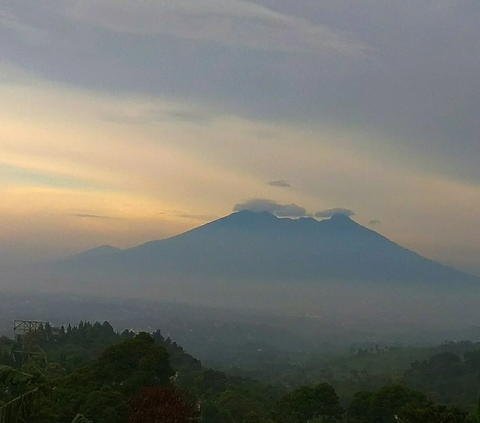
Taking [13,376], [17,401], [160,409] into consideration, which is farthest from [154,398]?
[17,401]

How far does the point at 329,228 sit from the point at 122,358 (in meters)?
175

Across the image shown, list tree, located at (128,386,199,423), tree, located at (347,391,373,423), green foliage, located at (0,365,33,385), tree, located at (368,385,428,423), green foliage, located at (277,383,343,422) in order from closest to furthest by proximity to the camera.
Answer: green foliage, located at (0,365,33,385) < tree, located at (128,386,199,423) < tree, located at (368,385,428,423) < tree, located at (347,391,373,423) < green foliage, located at (277,383,343,422)

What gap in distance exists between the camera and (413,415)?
11508 millimetres

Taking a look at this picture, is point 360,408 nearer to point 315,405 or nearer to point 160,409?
point 315,405

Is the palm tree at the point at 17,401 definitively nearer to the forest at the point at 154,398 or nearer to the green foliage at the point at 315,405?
the forest at the point at 154,398

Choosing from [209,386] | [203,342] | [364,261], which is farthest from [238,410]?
[364,261]

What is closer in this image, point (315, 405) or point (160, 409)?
point (160, 409)

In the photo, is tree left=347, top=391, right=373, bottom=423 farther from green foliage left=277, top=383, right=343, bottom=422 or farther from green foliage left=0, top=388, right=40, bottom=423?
green foliage left=0, top=388, right=40, bottom=423

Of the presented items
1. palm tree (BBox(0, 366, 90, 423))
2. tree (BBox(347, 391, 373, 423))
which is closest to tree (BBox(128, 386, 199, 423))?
palm tree (BBox(0, 366, 90, 423))

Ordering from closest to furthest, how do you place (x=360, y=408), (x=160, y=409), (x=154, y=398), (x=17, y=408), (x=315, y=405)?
(x=17, y=408), (x=160, y=409), (x=154, y=398), (x=360, y=408), (x=315, y=405)

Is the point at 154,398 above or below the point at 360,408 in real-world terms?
above

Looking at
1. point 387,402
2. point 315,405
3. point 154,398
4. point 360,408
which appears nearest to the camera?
point 154,398

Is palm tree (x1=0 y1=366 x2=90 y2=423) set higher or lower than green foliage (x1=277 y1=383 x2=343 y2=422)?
higher

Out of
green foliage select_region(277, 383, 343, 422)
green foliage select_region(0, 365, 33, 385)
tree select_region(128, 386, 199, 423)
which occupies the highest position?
green foliage select_region(0, 365, 33, 385)
